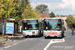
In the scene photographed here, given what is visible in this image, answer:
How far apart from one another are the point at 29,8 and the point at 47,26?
97.0ft

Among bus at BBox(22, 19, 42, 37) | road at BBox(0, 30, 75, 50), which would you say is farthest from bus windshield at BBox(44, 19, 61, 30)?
road at BBox(0, 30, 75, 50)

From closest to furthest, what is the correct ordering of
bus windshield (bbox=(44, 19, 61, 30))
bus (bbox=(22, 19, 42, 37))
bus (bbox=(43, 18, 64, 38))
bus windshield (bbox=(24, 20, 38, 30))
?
bus (bbox=(43, 18, 64, 38)) → bus windshield (bbox=(44, 19, 61, 30)) → bus (bbox=(22, 19, 42, 37)) → bus windshield (bbox=(24, 20, 38, 30))

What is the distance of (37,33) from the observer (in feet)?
83.0

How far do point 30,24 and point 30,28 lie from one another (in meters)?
0.61

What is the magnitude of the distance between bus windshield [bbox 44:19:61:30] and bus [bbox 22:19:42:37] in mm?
2416

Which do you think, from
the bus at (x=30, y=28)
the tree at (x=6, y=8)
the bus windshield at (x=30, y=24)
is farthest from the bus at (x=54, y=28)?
the tree at (x=6, y=8)

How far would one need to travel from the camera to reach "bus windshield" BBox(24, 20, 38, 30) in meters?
25.4

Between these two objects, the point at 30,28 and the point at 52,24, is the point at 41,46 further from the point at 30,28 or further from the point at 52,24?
the point at 30,28

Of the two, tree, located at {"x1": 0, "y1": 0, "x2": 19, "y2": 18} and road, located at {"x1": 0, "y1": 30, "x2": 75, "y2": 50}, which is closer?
road, located at {"x1": 0, "y1": 30, "x2": 75, "y2": 50}

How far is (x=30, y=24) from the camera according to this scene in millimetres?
25562

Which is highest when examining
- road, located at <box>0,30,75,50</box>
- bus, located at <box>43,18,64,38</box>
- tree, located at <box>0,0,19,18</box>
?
tree, located at <box>0,0,19,18</box>

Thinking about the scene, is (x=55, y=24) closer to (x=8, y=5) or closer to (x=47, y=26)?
(x=47, y=26)

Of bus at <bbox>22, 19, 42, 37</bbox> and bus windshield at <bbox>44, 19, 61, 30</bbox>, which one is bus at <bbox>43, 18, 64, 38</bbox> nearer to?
bus windshield at <bbox>44, 19, 61, 30</bbox>

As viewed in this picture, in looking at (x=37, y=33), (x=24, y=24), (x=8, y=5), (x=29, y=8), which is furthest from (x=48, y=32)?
(x=29, y=8)
